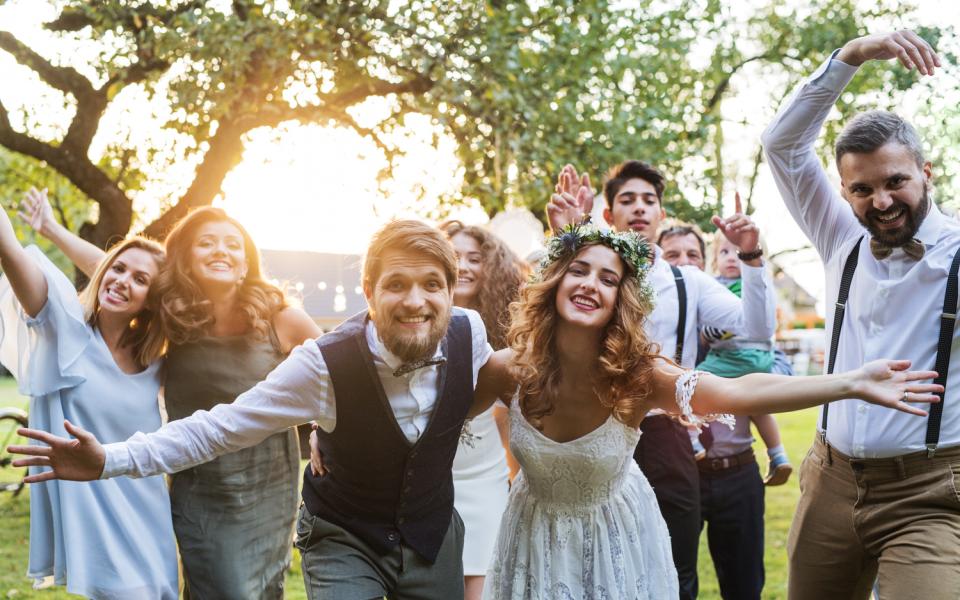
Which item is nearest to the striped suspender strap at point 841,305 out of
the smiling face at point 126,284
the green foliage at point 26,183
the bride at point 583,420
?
the bride at point 583,420

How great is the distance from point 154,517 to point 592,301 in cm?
239

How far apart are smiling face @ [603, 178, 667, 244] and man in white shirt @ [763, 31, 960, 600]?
1364mm

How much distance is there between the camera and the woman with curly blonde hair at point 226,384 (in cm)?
452

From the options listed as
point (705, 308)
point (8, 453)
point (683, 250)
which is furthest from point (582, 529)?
point (8, 453)

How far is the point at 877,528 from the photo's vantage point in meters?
3.40

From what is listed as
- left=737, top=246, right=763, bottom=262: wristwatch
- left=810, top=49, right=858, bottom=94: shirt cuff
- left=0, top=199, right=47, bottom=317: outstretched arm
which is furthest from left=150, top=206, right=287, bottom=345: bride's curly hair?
left=810, top=49, right=858, bottom=94: shirt cuff

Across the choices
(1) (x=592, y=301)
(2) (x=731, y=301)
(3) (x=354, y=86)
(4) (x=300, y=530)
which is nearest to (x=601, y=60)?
(3) (x=354, y=86)

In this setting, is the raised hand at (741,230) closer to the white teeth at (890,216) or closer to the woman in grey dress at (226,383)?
the white teeth at (890,216)

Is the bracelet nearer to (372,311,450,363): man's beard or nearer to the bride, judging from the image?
the bride

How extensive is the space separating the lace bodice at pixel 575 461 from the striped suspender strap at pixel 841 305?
0.78 metres

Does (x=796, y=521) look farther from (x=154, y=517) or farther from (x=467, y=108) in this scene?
(x=467, y=108)

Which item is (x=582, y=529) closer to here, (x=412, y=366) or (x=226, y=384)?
(x=412, y=366)

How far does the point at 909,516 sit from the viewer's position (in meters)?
3.32

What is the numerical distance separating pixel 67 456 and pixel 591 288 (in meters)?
2.04
